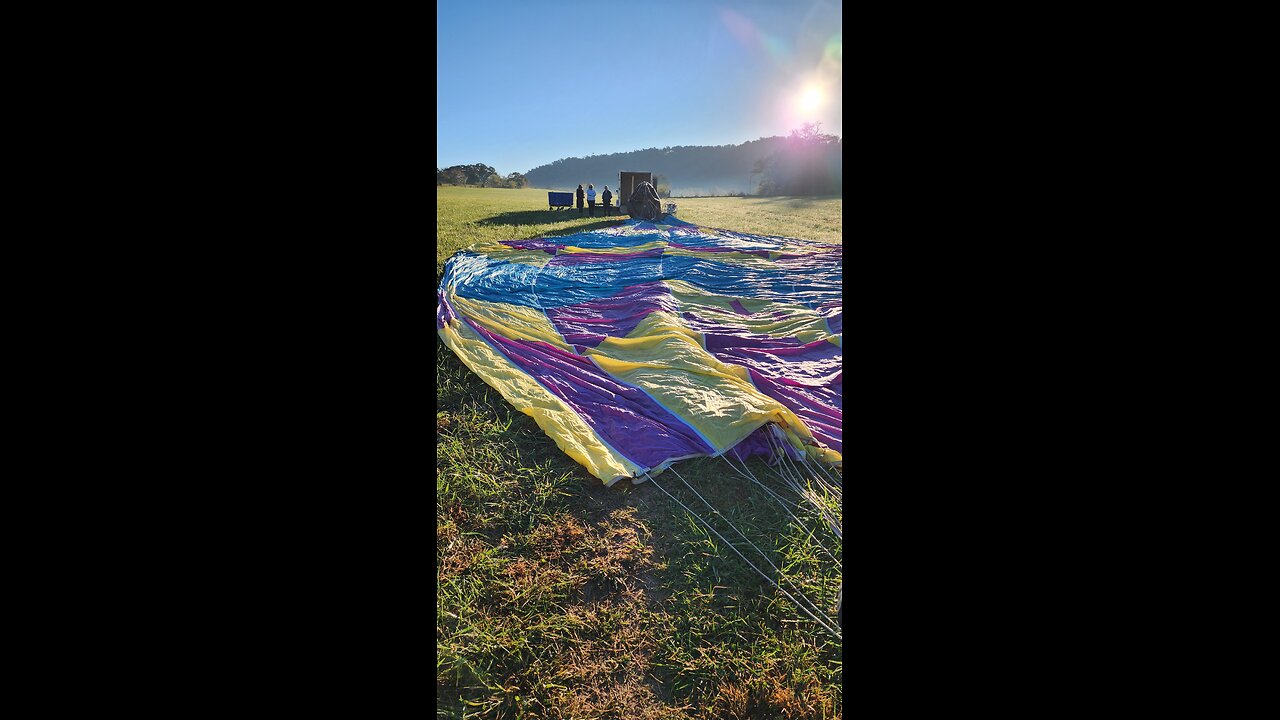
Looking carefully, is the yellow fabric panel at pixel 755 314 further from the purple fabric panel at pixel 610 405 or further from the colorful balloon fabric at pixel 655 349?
the purple fabric panel at pixel 610 405

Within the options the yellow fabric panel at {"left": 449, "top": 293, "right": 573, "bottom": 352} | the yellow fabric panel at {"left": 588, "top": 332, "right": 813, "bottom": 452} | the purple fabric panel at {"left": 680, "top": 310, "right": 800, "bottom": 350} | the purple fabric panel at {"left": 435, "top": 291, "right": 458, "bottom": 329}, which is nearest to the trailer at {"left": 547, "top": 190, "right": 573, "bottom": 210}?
the yellow fabric panel at {"left": 449, "top": 293, "right": 573, "bottom": 352}

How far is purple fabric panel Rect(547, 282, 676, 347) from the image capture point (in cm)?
431

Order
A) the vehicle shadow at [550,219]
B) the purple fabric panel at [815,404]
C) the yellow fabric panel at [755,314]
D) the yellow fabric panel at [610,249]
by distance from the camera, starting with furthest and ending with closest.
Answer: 1. the vehicle shadow at [550,219]
2. the yellow fabric panel at [610,249]
3. the yellow fabric panel at [755,314]
4. the purple fabric panel at [815,404]

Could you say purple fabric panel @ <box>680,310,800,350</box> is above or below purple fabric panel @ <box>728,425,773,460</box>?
above

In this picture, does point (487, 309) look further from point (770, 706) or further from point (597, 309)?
point (770, 706)

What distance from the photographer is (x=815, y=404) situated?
3250mm

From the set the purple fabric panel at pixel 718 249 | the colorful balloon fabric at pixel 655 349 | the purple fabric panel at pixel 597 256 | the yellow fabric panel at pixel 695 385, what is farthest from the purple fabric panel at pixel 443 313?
the purple fabric panel at pixel 718 249

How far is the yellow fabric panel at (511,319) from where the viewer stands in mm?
4160

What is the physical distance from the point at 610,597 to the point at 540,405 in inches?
55.4

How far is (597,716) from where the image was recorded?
1.55 m

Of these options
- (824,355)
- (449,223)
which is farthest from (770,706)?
(449,223)

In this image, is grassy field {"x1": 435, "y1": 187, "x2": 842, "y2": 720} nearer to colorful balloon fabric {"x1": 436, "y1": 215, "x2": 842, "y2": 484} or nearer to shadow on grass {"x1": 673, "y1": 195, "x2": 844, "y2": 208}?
colorful balloon fabric {"x1": 436, "y1": 215, "x2": 842, "y2": 484}

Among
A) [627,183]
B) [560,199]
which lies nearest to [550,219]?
[560,199]
